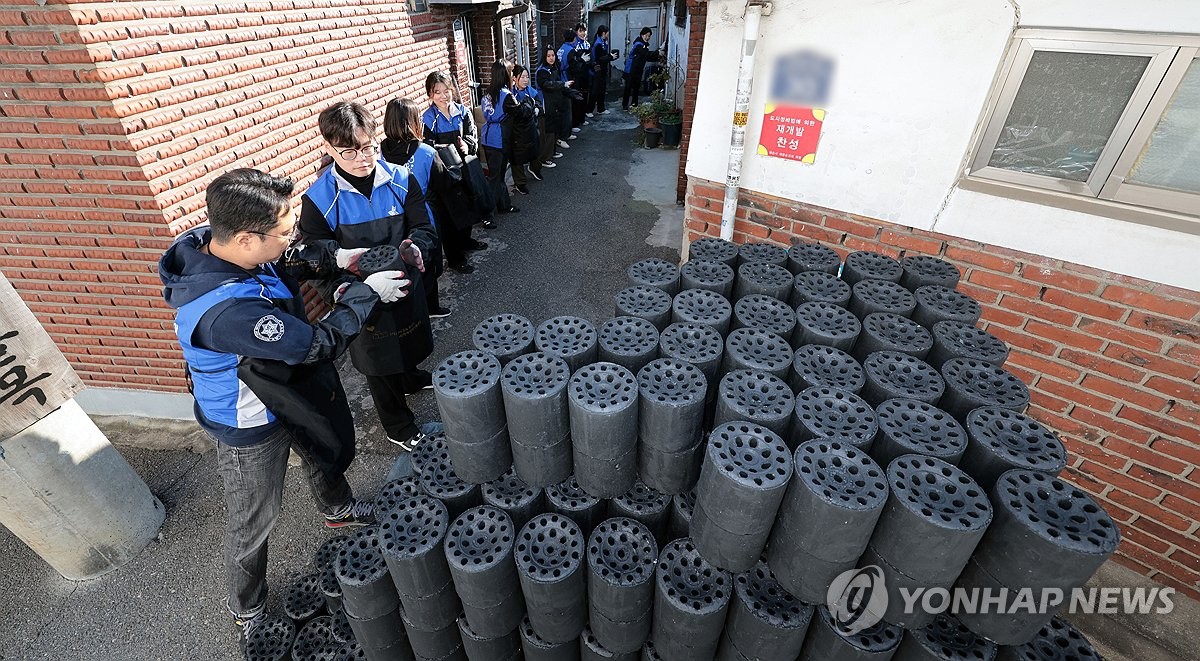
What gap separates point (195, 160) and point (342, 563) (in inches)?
121

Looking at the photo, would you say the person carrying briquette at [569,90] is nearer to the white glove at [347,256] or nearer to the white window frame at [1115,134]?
the white glove at [347,256]

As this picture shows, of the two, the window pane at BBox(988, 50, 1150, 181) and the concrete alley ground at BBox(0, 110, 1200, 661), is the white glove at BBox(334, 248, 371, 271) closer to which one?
the concrete alley ground at BBox(0, 110, 1200, 661)

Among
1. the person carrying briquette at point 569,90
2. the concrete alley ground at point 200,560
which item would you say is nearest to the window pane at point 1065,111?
the concrete alley ground at point 200,560

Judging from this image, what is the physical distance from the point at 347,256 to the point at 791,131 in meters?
2.85

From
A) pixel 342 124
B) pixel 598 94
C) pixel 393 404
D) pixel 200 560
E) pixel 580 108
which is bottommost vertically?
pixel 200 560

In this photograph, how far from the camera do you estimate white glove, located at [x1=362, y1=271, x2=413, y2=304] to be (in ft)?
8.44

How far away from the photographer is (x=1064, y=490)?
1494mm

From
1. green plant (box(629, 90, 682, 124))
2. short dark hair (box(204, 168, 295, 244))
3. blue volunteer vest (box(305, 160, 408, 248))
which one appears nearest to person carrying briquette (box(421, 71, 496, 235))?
blue volunteer vest (box(305, 160, 408, 248))

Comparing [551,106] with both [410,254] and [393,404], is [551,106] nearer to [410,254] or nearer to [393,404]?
[393,404]

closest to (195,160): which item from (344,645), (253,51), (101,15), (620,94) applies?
(101,15)

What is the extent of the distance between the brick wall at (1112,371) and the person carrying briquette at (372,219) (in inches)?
111

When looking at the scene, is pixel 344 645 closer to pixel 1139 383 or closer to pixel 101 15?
pixel 101 15

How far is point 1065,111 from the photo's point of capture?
2674 mm

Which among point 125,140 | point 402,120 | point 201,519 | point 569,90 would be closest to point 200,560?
point 201,519
